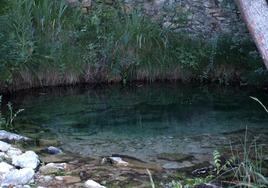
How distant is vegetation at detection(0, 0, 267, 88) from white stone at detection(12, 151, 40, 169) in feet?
10.2

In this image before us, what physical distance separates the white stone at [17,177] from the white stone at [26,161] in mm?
255

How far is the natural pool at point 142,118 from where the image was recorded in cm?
533

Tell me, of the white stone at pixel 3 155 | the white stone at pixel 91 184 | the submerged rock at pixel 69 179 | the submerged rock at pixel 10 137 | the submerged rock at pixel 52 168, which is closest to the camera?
the white stone at pixel 91 184

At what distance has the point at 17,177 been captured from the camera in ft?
12.8

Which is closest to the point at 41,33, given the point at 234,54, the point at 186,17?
the point at 186,17

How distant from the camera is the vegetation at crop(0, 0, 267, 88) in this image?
759 cm

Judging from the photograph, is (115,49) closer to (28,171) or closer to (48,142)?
(48,142)

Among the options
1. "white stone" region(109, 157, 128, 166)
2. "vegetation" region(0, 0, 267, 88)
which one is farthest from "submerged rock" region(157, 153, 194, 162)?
"vegetation" region(0, 0, 267, 88)

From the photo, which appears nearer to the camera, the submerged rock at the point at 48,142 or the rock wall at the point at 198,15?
the submerged rock at the point at 48,142

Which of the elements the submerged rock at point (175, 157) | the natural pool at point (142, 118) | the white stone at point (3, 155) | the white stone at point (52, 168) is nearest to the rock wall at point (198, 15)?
the natural pool at point (142, 118)

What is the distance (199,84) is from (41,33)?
2.53m

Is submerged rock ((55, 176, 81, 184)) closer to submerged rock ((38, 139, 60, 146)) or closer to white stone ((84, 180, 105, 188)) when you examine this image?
white stone ((84, 180, 105, 188))

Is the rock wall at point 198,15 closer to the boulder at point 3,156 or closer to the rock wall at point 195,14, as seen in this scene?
the rock wall at point 195,14

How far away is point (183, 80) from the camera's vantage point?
8258 millimetres
